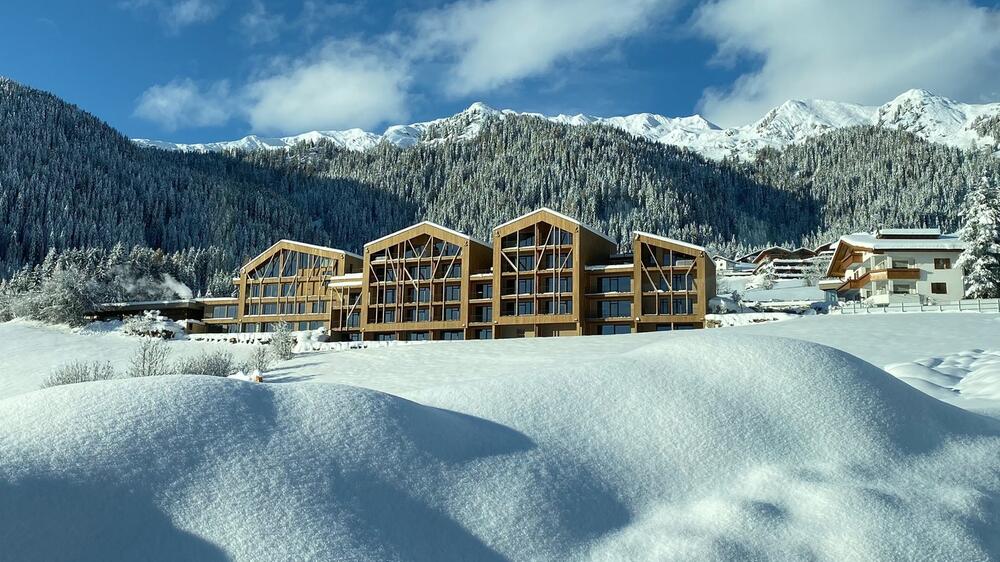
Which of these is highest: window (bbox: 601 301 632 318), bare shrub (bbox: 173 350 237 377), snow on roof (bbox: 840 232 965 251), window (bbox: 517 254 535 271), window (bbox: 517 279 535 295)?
snow on roof (bbox: 840 232 965 251)

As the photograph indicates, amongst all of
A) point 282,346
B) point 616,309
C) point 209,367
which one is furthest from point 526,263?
point 209,367

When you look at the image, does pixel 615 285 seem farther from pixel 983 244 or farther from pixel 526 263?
pixel 983 244

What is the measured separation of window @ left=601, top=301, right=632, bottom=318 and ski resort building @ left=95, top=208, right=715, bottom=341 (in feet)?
0.30

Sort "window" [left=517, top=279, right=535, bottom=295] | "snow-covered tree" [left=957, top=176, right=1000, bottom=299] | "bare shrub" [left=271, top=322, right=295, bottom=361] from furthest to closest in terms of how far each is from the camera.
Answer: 1. "window" [left=517, top=279, right=535, bottom=295]
2. "snow-covered tree" [left=957, top=176, right=1000, bottom=299]
3. "bare shrub" [left=271, top=322, right=295, bottom=361]

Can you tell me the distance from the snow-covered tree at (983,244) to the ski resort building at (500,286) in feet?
65.2

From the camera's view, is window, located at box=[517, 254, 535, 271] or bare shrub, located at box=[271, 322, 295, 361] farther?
window, located at box=[517, 254, 535, 271]

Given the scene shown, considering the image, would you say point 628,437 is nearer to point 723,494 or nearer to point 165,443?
point 723,494

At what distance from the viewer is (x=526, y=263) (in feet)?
218

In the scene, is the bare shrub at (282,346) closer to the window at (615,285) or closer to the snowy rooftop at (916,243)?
Answer: the window at (615,285)

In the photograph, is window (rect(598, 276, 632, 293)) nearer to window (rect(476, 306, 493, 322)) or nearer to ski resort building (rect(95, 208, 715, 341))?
ski resort building (rect(95, 208, 715, 341))

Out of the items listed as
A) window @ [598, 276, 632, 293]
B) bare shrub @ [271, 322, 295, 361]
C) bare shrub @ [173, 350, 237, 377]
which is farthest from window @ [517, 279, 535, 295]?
bare shrub @ [173, 350, 237, 377]

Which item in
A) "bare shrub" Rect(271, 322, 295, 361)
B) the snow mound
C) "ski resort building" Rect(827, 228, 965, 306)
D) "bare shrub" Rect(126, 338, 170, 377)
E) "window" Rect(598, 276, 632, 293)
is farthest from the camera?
"window" Rect(598, 276, 632, 293)

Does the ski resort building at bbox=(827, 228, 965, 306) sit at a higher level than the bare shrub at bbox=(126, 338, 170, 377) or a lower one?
higher

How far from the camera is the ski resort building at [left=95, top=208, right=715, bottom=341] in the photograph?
204 feet
